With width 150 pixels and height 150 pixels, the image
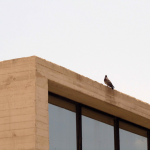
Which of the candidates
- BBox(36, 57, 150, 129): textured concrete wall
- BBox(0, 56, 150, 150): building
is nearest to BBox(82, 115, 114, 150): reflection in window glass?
BBox(0, 56, 150, 150): building

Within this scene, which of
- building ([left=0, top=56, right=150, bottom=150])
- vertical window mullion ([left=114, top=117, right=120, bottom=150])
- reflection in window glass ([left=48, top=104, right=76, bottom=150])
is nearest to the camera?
building ([left=0, top=56, right=150, bottom=150])

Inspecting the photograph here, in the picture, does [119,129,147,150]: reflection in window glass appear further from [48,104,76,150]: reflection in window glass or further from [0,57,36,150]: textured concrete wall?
[0,57,36,150]: textured concrete wall

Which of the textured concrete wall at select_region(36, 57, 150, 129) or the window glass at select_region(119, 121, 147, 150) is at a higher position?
the textured concrete wall at select_region(36, 57, 150, 129)

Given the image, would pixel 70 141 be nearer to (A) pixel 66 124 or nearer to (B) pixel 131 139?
(A) pixel 66 124

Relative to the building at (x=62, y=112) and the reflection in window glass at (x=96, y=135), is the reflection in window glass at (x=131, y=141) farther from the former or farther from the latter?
the reflection in window glass at (x=96, y=135)

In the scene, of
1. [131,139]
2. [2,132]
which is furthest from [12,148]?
[131,139]

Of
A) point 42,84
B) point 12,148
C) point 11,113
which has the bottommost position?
point 12,148

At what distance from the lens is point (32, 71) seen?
11.2 meters

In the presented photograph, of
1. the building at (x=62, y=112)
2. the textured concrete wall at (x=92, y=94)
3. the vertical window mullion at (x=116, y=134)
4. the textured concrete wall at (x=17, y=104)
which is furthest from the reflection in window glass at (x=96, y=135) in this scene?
the textured concrete wall at (x=17, y=104)

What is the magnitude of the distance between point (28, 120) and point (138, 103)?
5319 mm

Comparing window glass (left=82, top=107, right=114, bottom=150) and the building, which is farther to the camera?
window glass (left=82, top=107, right=114, bottom=150)

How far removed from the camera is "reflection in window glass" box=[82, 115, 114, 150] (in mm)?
14133

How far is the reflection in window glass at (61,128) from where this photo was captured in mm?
12773

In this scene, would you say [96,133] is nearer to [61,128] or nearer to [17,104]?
[61,128]
